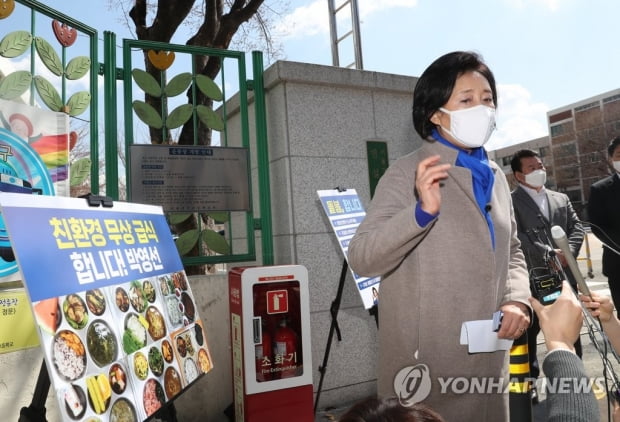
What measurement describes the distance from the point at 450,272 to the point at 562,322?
42cm

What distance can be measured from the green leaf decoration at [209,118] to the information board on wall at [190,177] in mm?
241

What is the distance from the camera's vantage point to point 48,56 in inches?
126

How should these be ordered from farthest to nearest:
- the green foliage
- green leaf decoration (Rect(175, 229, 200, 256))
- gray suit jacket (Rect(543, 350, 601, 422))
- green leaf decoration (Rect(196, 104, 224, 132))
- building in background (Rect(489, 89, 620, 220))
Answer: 1. building in background (Rect(489, 89, 620, 220))
2. green leaf decoration (Rect(196, 104, 224, 132))
3. green leaf decoration (Rect(175, 229, 200, 256))
4. the green foliage
5. gray suit jacket (Rect(543, 350, 601, 422))

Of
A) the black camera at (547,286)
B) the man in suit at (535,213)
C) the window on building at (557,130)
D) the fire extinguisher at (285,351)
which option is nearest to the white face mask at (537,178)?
the man in suit at (535,213)

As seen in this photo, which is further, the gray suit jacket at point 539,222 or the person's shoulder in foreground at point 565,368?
the gray suit jacket at point 539,222

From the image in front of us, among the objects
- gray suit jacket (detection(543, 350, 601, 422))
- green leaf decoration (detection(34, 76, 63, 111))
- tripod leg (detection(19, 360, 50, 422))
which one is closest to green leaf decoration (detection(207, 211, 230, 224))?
green leaf decoration (detection(34, 76, 63, 111))

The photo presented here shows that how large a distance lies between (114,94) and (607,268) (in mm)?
4317

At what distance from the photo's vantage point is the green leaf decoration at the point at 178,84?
389 cm

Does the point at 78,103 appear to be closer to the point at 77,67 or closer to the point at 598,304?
the point at 77,67

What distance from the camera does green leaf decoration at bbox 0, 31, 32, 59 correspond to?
9.73ft

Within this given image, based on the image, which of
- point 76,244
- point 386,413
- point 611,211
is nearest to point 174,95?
point 76,244

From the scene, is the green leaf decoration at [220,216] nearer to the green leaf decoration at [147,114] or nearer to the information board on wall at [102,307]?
the green leaf decoration at [147,114]

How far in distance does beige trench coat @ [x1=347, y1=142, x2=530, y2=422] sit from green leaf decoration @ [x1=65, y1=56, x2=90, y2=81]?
2762mm

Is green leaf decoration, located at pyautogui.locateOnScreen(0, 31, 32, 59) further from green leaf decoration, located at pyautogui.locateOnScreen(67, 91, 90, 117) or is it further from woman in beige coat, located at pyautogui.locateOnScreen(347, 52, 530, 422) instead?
woman in beige coat, located at pyautogui.locateOnScreen(347, 52, 530, 422)
